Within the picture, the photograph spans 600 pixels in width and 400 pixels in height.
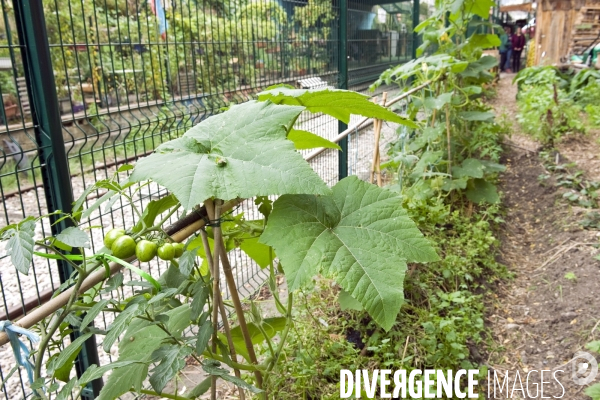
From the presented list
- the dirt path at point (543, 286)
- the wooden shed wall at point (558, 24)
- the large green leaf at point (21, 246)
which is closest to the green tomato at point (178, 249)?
the large green leaf at point (21, 246)

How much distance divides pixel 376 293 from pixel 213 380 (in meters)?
0.50

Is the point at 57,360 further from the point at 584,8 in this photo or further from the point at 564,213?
the point at 584,8

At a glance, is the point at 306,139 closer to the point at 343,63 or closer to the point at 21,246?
the point at 21,246

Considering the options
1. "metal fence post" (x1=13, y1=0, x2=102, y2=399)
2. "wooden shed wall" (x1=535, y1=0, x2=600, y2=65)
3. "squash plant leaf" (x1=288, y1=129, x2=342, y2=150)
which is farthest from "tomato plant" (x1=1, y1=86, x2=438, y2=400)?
"wooden shed wall" (x1=535, y1=0, x2=600, y2=65)

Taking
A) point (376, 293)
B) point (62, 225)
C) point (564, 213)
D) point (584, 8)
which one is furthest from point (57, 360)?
point (584, 8)

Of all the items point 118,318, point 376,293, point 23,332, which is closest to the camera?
point 23,332

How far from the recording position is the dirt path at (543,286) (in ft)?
9.27

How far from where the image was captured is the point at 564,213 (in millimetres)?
4477

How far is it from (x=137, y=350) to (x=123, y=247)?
1.11ft

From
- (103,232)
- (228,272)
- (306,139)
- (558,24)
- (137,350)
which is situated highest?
(558,24)

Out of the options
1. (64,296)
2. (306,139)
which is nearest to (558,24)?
(306,139)

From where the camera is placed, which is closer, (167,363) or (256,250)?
(167,363)

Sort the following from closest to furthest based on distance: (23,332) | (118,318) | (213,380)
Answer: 1. (23,332)
2. (118,318)
3. (213,380)

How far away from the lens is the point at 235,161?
100cm
